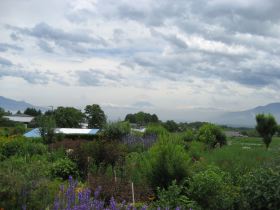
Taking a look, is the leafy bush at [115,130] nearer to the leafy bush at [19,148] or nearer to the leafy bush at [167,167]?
the leafy bush at [19,148]

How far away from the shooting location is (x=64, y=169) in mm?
13836

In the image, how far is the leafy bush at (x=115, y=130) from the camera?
24891mm

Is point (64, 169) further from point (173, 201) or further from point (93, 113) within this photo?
point (93, 113)

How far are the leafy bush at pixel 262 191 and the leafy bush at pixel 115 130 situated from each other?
53.5 ft

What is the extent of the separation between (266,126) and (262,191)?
26.6m

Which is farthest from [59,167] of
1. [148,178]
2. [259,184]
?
[259,184]

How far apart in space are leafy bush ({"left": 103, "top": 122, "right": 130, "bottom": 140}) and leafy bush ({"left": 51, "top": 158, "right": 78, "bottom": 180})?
10503mm

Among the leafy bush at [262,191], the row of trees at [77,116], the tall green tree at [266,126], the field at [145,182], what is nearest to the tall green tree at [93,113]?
the row of trees at [77,116]

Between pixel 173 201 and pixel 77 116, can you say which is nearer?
pixel 173 201

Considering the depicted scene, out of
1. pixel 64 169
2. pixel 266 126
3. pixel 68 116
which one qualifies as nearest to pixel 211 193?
pixel 64 169

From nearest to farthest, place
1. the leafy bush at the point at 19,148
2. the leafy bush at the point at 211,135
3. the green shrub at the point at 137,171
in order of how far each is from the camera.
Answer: the green shrub at the point at 137,171 < the leafy bush at the point at 19,148 < the leafy bush at the point at 211,135

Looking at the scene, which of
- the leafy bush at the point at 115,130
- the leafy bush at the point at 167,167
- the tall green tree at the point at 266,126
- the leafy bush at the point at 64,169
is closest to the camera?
the leafy bush at the point at 167,167

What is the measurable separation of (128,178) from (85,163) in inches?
Answer: 126

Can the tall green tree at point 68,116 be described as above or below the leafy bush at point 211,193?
above
